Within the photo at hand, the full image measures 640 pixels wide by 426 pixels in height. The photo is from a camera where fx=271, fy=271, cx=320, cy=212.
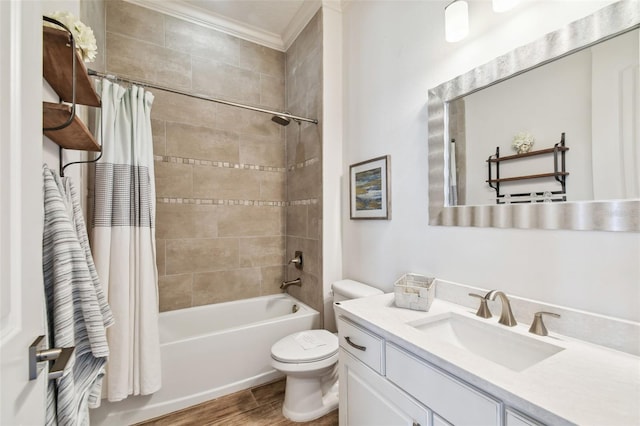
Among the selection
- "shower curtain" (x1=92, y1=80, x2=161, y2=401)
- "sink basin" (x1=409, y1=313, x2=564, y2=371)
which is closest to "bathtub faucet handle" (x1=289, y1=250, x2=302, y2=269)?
"shower curtain" (x1=92, y1=80, x2=161, y2=401)

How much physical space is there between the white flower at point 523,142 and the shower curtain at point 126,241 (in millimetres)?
2029

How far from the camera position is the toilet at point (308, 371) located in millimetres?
1575

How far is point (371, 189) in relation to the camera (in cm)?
188

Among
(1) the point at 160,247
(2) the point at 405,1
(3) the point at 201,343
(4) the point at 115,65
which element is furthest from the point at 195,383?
(2) the point at 405,1

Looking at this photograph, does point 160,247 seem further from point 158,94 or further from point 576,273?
point 576,273

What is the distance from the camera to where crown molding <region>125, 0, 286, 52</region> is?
2.24 meters

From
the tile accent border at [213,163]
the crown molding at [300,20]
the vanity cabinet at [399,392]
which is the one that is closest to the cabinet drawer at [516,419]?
the vanity cabinet at [399,392]

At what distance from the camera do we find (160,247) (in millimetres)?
2223

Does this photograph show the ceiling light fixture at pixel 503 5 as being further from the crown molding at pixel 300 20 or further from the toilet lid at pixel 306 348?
the toilet lid at pixel 306 348

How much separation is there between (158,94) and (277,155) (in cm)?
111

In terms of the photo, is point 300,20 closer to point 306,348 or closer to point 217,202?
point 217,202

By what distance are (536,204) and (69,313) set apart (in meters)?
1.67

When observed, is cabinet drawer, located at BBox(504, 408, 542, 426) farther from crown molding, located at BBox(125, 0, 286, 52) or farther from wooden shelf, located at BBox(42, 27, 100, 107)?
crown molding, located at BBox(125, 0, 286, 52)

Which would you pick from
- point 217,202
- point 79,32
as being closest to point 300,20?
Answer: point 217,202
